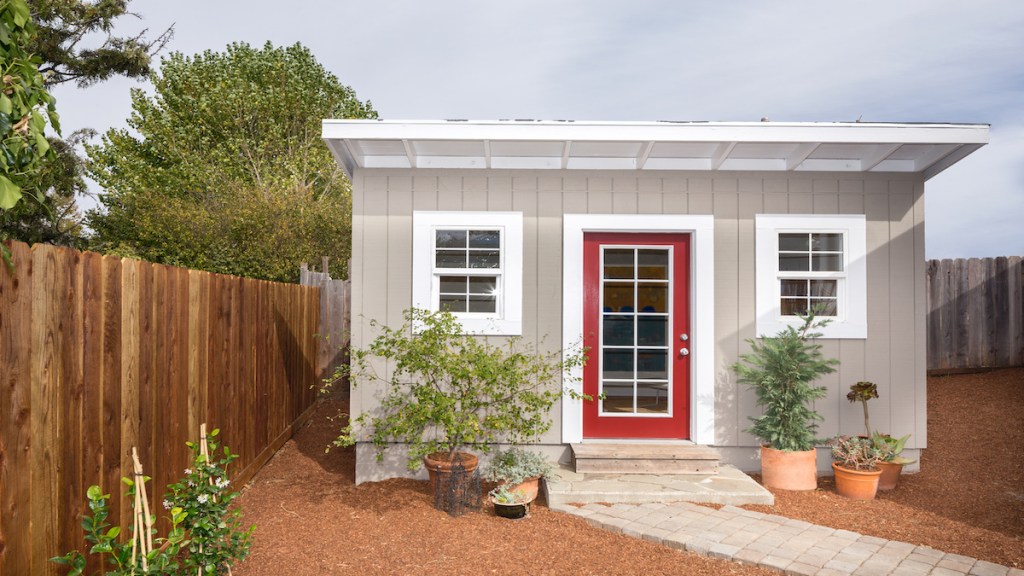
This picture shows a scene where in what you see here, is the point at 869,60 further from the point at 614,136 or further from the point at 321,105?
the point at 321,105

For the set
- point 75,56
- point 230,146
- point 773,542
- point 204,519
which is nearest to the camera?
point 204,519

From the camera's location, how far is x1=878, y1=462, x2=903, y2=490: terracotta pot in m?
5.75

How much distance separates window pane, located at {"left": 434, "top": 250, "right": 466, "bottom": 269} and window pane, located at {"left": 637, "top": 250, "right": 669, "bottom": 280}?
1.65 meters

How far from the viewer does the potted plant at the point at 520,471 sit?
5.07 metres

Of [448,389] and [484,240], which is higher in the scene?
[484,240]

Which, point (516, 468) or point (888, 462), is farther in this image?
point (888, 462)

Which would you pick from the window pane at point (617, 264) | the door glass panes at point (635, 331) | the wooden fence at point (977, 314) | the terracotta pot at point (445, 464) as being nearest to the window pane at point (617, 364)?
the door glass panes at point (635, 331)

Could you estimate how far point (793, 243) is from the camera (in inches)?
249

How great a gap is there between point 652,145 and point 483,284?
1.93m

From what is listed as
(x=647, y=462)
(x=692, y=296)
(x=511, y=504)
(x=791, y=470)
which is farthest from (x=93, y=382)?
(x=791, y=470)

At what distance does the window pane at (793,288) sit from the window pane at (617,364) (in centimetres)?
160

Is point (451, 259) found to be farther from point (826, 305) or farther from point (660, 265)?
point (826, 305)

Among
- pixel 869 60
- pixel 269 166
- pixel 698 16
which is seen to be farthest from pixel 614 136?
pixel 269 166

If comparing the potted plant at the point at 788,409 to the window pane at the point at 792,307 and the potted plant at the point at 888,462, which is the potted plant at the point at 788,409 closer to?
the window pane at the point at 792,307
